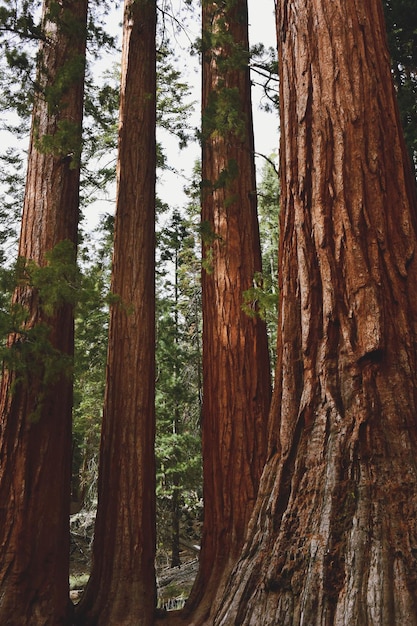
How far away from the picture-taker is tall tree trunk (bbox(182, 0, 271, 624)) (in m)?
5.08

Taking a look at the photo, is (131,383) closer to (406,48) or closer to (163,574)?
(406,48)

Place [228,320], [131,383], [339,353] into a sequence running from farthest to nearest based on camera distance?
[131,383] → [228,320] → [339,353]

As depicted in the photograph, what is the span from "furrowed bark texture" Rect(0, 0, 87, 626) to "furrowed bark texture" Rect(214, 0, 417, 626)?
128 inches

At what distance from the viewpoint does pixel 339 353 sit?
7.49 feet

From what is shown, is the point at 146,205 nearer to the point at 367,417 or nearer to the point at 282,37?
the point at 282,37

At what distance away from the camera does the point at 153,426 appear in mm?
6113

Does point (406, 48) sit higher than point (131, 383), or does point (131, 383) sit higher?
point (406, 48)

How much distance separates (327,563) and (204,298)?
435cm

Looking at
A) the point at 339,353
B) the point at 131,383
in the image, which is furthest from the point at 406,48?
the point at 339,353

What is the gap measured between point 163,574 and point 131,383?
31.6ft

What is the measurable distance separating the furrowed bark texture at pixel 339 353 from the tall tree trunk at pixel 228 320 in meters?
2.83

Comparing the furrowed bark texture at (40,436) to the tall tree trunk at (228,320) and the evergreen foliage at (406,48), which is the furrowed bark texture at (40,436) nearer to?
the tall tree trunk at (228,320)

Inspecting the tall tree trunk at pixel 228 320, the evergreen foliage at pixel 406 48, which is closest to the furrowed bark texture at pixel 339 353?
the tall tree trunk at pixel 228 320

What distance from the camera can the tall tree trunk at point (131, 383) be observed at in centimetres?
529
